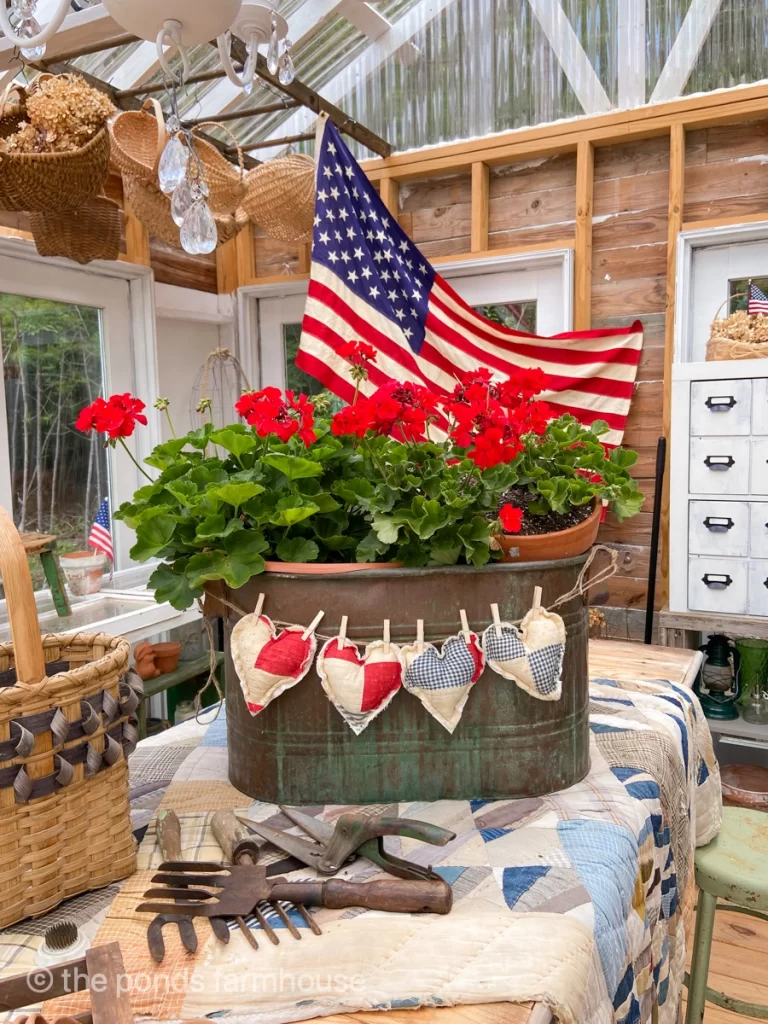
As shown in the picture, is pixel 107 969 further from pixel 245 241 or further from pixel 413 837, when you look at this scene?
pixel 245 241

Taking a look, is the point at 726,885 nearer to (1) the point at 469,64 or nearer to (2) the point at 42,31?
(2) the point at 42,31

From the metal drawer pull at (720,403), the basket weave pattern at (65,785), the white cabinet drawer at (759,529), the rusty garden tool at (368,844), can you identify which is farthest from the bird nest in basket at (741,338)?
the basket weave pattern at (65,785)

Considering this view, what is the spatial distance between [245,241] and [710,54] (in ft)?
6.07

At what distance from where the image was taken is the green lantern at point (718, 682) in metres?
2.70

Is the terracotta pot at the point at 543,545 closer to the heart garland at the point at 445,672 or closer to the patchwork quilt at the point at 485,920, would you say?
the heart garland at the point at 445,672

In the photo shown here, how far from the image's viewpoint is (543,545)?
0.90 metres

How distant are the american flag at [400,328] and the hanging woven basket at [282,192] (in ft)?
0.21

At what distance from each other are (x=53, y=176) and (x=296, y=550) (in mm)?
1396

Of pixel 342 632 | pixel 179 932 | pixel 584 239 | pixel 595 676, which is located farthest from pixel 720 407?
pixel 179 932

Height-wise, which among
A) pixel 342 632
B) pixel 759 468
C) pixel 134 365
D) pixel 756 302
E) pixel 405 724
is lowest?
pixel 405 724

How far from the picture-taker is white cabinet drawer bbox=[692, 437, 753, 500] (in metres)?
2.47

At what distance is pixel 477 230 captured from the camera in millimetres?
2967

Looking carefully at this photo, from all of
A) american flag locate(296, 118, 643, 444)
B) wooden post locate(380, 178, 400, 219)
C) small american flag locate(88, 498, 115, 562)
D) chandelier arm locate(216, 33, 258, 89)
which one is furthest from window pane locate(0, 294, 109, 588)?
chandelier arm locate(216, 33, 258, 89)

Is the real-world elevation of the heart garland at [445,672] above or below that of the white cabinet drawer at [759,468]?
below
